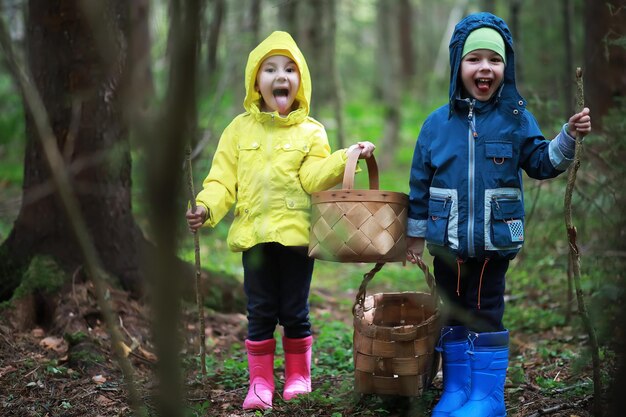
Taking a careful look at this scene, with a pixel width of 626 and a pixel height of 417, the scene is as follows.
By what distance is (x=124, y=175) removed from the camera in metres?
4.98

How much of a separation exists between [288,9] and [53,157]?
1010 cm

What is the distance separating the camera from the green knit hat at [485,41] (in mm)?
3396

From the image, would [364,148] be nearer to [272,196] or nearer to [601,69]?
[272,196]

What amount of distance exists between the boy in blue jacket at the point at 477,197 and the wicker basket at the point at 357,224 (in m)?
0.19

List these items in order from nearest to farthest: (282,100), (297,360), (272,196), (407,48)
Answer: (272,196)
(282,100)
(297,360)
(407,48)

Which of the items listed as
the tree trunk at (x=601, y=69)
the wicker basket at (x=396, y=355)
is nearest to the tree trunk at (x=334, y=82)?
the tree trunk at (x=601, y=69)

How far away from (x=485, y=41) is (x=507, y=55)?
166 mm

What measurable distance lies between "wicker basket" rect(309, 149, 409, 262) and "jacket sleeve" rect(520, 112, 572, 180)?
65 centimetres

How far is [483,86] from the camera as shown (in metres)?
3.43

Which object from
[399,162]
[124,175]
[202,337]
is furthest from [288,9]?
[202,337]

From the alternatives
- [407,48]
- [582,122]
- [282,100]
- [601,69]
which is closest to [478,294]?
[582,122]

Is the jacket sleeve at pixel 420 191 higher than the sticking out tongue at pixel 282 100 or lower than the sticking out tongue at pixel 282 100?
lower

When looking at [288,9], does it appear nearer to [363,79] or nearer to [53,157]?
[53,157]

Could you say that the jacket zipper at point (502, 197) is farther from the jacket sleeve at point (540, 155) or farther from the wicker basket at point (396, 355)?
the wicker basket at point (396, 355)
